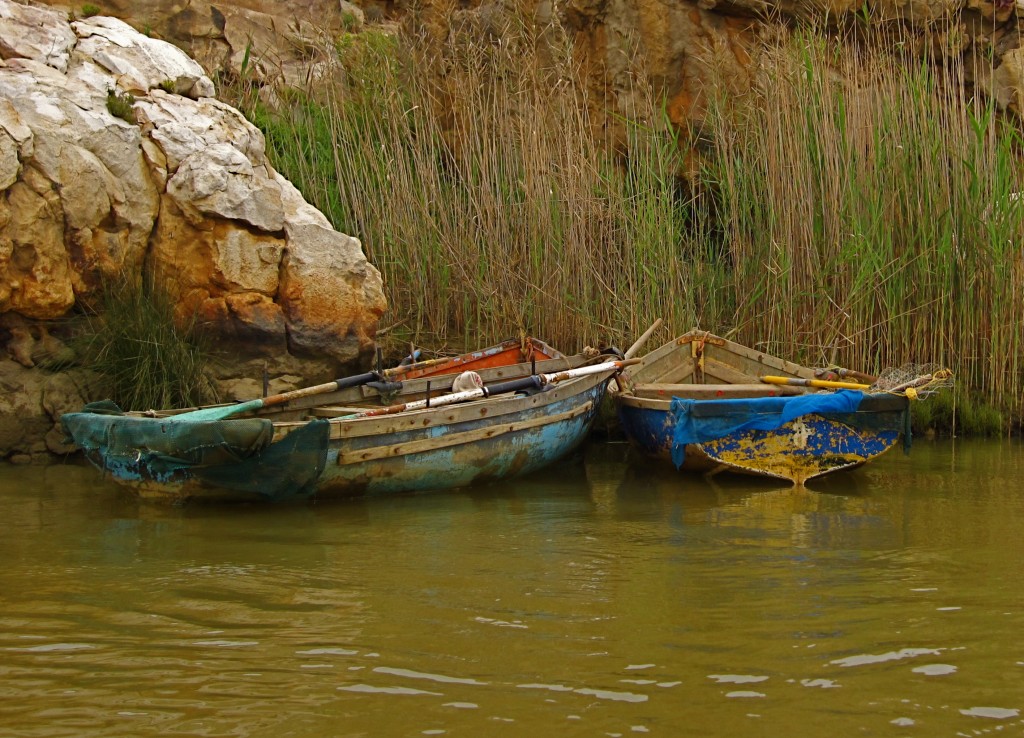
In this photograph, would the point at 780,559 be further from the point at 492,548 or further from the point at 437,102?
the point at 437,102

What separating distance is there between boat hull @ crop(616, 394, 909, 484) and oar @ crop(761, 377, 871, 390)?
0.99 ft

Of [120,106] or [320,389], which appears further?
[120,106]

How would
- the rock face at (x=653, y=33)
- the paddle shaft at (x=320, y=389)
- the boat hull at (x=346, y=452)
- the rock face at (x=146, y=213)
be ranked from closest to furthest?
the boat hull at (x=346, y=452), the paddle shaft at (x=320, y=389), the rock face at (x=146, y=213), the rock face at (x=653, y=33)

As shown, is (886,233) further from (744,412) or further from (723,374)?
(744,412)

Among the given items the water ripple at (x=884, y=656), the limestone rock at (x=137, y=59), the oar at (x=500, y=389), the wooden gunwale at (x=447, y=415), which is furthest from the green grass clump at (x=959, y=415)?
the limestone rock at (x=137, y=59)

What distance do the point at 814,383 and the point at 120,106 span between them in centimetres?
464

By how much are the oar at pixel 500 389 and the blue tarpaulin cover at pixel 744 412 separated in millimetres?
707

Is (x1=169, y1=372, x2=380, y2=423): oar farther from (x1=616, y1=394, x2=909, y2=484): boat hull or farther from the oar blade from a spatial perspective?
(x1=616, y1=394, x2=909, y2=484): boat hull

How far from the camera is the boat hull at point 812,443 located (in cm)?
673

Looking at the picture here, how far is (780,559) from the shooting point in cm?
480

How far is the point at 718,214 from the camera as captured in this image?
28.2ft

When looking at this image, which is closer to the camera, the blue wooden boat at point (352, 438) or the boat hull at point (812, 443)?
the blue wooden boat at point (352, 438)

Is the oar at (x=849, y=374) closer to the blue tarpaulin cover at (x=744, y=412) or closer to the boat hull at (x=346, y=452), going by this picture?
the blue tarpaulin cover at (x=744, y=412)

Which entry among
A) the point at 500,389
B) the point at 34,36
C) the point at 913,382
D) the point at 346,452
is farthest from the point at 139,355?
the point at 913,382
